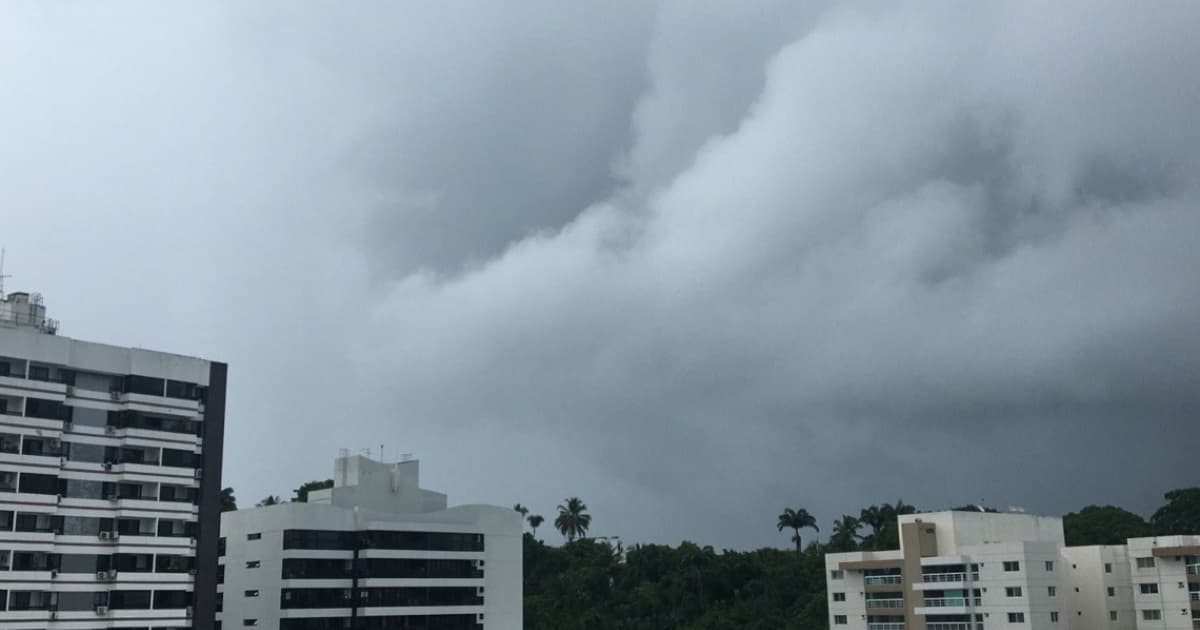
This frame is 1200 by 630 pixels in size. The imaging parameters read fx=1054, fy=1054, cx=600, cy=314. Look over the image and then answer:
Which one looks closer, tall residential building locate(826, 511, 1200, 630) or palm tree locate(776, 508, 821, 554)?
tall residential building locate(826, 511, 1200, 630)

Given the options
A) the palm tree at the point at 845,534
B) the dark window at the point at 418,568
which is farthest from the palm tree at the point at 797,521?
the dark window at the point at 418,568

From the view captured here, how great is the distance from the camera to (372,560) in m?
98.1

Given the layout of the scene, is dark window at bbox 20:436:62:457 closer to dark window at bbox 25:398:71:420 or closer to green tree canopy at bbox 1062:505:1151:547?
dark window at bbox 25:398:71:420

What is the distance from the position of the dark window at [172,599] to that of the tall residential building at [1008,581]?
6398 cm

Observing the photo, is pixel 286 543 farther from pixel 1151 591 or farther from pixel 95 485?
pixel 1151 591

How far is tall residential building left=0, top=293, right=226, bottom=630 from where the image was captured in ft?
225

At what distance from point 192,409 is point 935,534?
69.2 m

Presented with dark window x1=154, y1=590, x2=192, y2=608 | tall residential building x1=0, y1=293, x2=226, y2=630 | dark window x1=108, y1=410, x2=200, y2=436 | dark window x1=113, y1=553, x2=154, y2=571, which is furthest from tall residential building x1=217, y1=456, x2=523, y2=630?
dark window x1=113, y1=553, x2=154, y2=571

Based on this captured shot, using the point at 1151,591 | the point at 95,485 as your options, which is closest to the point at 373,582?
the point at 95,485

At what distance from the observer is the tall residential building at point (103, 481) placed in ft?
225

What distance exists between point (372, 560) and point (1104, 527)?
316ft

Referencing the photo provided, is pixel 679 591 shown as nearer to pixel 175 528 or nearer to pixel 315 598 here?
pixel 315 598

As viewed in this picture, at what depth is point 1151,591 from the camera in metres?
94.2

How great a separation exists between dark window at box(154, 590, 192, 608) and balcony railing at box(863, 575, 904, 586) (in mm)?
64218
